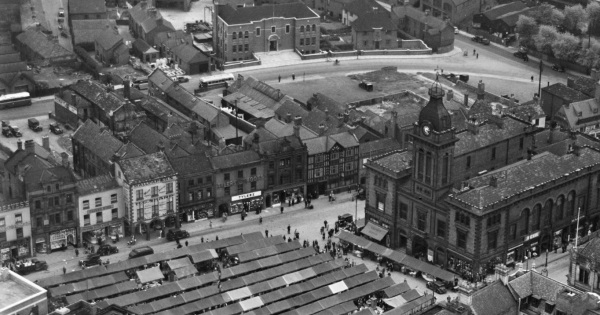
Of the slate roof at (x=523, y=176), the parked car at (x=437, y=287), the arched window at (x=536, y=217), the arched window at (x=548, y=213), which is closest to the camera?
the parked car at (x=437, y=287)

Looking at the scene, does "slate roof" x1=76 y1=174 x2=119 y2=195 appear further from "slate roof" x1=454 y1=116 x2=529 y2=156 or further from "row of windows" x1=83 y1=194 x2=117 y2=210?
"slate roof" x1=454 y1=116 x2=529 y2=156

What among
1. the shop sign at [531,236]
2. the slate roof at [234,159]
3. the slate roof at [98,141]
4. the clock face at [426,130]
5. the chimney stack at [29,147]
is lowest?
the shop sign at [531,236]

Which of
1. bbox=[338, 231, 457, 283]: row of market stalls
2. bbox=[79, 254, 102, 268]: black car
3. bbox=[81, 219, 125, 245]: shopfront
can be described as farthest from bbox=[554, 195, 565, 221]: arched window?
bbox=[79, 254, 102, 268]: black car

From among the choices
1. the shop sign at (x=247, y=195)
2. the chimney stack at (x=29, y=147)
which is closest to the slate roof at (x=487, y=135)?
the shop sign at (x=247, y=195)

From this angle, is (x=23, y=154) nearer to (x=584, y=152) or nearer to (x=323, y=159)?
(x=323, y=159)

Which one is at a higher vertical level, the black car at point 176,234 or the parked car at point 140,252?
the parked car at point 140,252

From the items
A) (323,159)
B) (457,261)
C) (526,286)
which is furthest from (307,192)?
(526,286)

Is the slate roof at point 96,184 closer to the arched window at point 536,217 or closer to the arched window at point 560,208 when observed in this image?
the arched window at point 536,217
